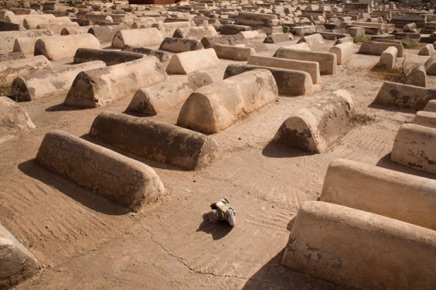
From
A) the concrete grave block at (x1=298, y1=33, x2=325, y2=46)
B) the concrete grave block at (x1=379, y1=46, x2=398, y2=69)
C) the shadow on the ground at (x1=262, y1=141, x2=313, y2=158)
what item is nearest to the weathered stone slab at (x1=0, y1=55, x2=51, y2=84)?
the shadow on the ground at (x1=262, y1=141, x2=313, y2=158)

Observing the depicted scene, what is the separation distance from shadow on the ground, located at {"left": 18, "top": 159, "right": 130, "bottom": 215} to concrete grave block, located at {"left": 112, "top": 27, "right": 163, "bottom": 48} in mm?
9096

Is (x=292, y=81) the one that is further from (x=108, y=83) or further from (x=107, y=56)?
(x=107, y=56)

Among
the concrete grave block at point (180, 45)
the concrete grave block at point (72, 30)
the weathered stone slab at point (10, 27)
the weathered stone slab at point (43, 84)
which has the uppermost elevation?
the weathered stone slab at point (10, 27)

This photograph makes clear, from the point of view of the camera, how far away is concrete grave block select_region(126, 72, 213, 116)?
24.0 feet

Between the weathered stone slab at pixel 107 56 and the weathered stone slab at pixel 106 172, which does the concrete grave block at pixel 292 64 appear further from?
the weathered stone slab at pixel 106 172

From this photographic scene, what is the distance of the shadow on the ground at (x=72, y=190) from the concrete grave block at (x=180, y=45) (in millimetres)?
8575

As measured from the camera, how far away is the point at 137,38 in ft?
46.2

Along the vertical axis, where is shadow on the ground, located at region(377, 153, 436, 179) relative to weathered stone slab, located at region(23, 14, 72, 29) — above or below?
below

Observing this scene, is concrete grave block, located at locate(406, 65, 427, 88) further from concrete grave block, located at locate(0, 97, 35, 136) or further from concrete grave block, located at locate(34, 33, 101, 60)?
concrete grave block, located at locate(34, 33, 101, 60)

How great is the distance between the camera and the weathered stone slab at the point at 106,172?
4.34m

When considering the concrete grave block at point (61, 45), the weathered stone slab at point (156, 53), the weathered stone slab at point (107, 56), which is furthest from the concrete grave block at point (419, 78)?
the concrete grave block at point (61, 45)

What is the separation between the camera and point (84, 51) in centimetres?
1112

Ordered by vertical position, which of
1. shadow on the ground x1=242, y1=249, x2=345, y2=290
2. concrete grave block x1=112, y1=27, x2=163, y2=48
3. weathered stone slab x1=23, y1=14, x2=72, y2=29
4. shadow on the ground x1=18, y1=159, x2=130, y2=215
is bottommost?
shadow on the ground x1=242, y1=249, x2=345, y2=290

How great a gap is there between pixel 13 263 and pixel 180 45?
1099 cm
